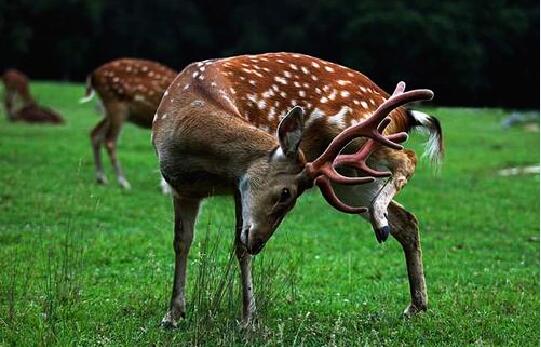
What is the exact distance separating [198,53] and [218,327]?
44.7 m

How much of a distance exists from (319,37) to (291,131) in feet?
144

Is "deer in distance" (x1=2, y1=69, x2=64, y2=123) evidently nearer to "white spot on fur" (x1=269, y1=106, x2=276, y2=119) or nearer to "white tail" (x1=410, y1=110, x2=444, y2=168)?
"white tail" (x1=410, y1=110, x2=444, y2=168)

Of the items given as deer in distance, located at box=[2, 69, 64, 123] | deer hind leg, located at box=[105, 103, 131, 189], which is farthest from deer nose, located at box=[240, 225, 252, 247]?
deer in distance, located at box=[2, 69, 64, 123]

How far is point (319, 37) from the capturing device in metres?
48.1

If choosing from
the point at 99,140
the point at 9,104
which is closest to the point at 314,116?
the point at 99,140

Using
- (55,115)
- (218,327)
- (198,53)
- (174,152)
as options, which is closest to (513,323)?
(218,327)

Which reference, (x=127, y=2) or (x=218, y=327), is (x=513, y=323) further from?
(x=127, y=2)

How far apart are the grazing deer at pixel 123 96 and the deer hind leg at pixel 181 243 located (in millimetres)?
6091

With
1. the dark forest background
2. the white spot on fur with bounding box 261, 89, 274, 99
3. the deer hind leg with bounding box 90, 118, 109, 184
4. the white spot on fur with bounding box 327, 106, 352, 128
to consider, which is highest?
the white spot on fur with bounding box 261, 89, 274, 99

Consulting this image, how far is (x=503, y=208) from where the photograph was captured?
11.6 meters

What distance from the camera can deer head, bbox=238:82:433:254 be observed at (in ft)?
15.9

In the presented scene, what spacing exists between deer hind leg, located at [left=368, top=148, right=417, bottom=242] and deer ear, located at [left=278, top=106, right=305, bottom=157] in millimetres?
754

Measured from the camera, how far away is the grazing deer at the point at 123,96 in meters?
11.9

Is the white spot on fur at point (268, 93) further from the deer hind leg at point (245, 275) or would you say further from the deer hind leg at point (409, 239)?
the deer hind leg at point (409, 239)
